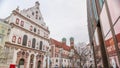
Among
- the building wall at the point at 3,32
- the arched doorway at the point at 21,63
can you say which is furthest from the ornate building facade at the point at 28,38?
the building wall at the point at 3,32

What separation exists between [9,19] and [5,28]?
3.58 m

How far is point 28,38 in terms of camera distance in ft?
81.5

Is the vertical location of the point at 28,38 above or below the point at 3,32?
below

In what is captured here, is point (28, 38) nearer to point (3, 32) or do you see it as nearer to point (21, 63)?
point (21, 63)

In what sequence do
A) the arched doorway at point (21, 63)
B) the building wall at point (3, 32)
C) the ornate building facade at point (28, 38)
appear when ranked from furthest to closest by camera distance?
the arched doorway at point (21, 63)
the ornate building facade at point (28, 38)
the building wall at point (3, 32)

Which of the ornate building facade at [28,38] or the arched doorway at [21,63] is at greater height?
the ornate building facade at [28,38]

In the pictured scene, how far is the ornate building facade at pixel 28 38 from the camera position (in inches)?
838

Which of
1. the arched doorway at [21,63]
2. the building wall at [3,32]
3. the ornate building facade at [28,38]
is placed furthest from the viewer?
the arched doorway at [21,63]

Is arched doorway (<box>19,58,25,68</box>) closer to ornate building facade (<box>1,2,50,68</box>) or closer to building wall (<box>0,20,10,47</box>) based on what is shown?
ornate building facade (<box>1,2,50,68</box>)

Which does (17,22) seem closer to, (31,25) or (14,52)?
(31,25)

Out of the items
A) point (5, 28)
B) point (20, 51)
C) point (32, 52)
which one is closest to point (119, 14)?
point (5, 28)

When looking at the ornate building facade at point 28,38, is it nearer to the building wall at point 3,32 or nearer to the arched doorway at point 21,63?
the arched doorway at point 21,63

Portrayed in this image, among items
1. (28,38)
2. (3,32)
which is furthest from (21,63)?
(3,32)

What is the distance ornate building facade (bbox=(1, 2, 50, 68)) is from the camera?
2128cm
